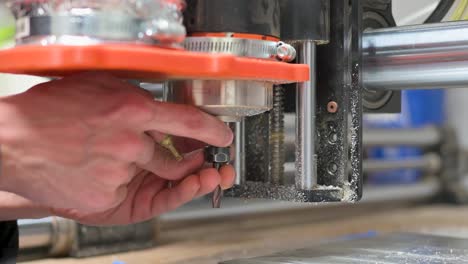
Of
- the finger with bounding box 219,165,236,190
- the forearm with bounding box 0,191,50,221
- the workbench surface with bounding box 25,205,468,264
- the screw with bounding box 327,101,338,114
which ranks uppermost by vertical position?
the screw with bounding box 327,101,338,114

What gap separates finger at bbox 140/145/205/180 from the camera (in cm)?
62

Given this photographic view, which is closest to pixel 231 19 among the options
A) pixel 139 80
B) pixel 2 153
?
pixel 139 80

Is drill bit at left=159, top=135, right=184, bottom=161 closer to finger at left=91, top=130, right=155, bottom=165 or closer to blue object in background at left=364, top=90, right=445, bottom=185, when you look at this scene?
finger at left=91, top=130, right=155, bottom=165

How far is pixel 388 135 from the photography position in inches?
69.4

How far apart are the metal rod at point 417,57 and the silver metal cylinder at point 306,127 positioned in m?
0.09

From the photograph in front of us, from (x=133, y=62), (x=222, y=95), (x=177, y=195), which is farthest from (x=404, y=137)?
(x=133, y=62)

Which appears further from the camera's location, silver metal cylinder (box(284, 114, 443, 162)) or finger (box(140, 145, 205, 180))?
silver metal cylinder (box(284, 114, 443, 162))

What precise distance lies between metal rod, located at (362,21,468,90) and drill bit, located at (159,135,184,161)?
0.81ft

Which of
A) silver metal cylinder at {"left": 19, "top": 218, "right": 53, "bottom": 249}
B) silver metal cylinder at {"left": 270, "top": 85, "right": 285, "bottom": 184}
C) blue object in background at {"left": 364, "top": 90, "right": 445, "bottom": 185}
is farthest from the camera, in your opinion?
blue object in background at {"left": 364, "top": 90, "right": 445, "bottom": 185}

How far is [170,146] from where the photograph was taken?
58cm

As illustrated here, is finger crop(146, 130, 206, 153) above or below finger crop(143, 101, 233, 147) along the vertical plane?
below

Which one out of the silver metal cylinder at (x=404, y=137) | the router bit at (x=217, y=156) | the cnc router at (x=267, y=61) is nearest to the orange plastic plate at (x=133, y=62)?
the cnc router at (x=267, y=61)

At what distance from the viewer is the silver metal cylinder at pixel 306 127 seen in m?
0.68

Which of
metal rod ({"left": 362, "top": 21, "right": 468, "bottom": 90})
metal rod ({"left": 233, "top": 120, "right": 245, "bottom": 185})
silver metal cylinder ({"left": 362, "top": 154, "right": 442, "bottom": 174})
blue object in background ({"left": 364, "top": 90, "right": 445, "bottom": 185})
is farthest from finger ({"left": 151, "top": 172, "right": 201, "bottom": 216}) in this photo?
blue object in background ({"left": 364, "top": 90, "right": 445, "bottom": 185})
